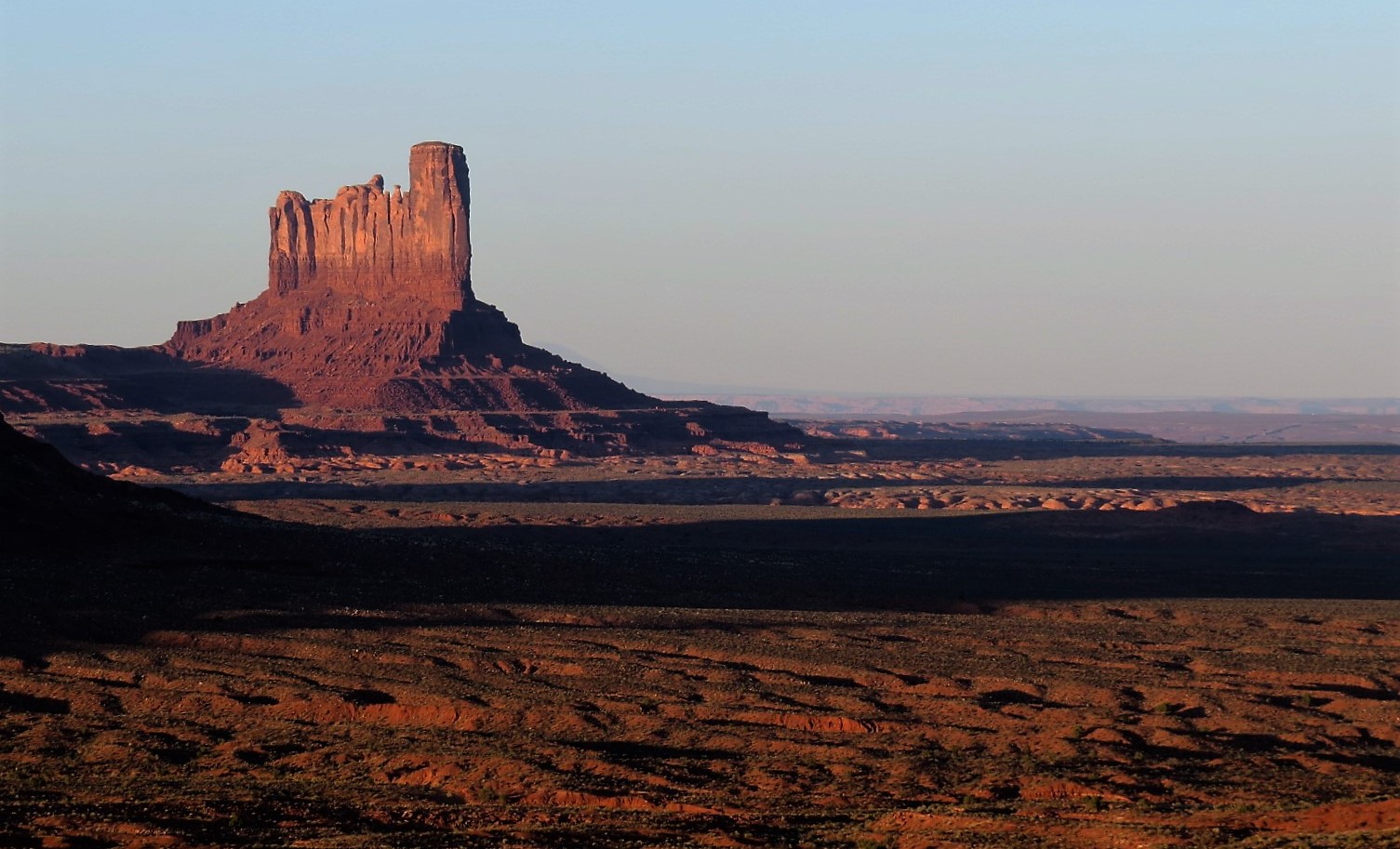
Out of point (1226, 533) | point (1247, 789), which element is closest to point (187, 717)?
point (1247, 789)

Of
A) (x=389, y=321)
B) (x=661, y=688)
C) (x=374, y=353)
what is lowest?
(x=661, y=688)

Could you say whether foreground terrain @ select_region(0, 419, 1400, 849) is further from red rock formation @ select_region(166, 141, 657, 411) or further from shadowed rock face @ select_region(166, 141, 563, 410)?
shadowed rock face @ select_region(166, 141, 563, 410)

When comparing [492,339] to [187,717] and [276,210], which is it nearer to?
[276,210]

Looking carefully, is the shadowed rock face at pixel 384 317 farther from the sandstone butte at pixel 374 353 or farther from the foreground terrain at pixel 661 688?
the foreground terrain at pixel 661 688

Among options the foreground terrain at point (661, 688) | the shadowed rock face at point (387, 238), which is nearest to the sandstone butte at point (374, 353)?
the shadowed rock face at point (387, 238)

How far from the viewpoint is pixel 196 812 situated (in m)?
18.9

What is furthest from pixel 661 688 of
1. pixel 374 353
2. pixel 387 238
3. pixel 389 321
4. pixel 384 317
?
pixel 387 238

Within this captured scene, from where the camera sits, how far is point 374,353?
131125 mm

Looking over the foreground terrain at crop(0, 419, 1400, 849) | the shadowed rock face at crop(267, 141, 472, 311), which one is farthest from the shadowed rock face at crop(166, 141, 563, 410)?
the foreground terrain at crop(0, 419, 1400, 849)

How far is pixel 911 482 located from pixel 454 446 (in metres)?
29.8

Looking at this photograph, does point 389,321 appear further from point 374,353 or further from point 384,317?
point 374,353

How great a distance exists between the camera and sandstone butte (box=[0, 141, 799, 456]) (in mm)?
121000

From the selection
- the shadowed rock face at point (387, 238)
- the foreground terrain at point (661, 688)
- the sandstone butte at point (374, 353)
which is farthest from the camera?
the shadowed rock face at point (387, 238)

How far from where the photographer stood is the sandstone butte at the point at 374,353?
397 feet
